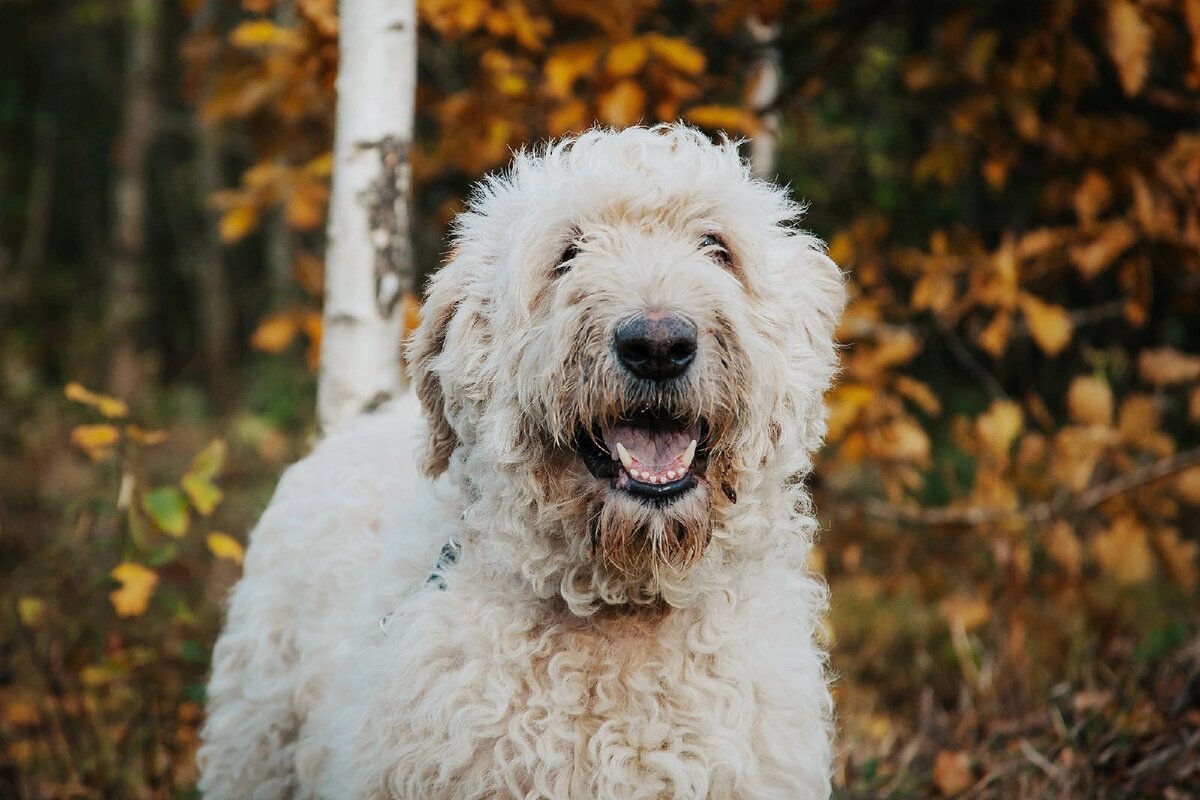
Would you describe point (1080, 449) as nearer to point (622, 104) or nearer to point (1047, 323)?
point (1047, 323)

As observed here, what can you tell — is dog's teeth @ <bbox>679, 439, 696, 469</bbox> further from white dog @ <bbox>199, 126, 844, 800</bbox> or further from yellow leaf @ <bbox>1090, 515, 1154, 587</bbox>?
yellow leaf @ <bbox>1090, 515, 1154, 587</bbox>

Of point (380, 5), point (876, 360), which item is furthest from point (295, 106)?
point (876, 360)

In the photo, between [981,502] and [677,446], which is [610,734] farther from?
[981,502]

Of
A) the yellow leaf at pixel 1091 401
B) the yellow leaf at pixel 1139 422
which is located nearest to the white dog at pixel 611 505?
the yellow leaf at pixel 1091 401

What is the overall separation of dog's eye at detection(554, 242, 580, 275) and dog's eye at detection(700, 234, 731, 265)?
296 mm

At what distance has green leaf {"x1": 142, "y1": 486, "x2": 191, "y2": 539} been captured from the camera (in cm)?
397

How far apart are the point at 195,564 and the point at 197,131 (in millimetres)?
10346

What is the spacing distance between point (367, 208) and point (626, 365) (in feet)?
6.62

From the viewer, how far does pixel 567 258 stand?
9.13ft

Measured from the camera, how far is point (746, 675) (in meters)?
2.71

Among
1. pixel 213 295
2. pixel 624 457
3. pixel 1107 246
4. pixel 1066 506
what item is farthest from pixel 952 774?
pixel 213 295

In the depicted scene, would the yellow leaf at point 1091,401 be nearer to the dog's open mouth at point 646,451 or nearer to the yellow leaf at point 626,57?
the yellow leaf at point 626,57

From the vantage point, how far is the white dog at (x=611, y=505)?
8.40 ft

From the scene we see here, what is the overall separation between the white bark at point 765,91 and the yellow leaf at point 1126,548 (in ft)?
6.99
